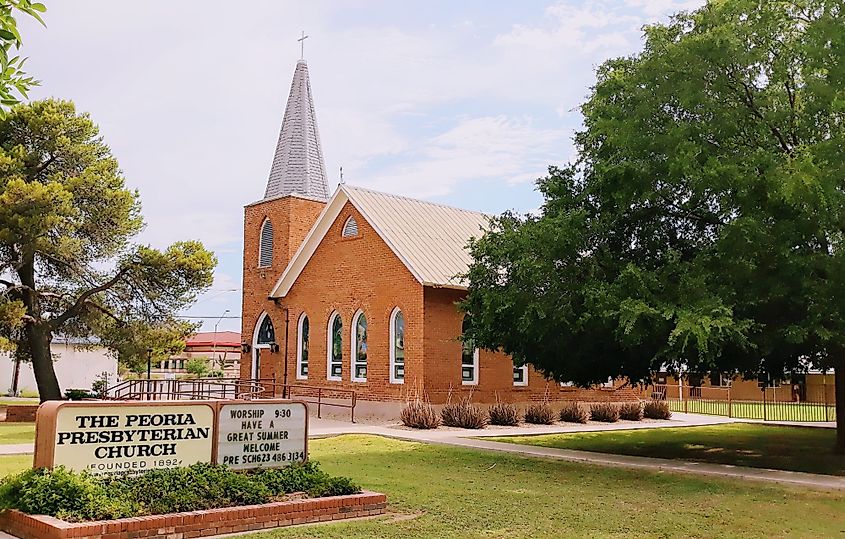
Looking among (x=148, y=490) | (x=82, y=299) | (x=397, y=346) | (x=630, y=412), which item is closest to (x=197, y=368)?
(x=82, y=299)

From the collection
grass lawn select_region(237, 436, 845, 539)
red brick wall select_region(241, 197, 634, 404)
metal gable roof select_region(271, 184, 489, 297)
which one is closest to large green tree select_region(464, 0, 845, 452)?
grass lawn select_region(237, 436, 845, 539)

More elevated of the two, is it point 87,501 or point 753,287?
point 753,287

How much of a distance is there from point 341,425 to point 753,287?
42.9 feet

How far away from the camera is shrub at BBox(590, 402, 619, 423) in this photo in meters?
28.6

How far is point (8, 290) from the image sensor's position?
26.5m

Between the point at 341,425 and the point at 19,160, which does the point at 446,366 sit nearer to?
the point at 341,425

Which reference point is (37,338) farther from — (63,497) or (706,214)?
(706,214)

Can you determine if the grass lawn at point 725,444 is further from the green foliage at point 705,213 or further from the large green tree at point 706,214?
the green foliage at point 705,213

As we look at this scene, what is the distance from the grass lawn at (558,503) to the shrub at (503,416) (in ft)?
28.6

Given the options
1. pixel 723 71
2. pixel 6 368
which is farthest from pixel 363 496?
pixel 6 368

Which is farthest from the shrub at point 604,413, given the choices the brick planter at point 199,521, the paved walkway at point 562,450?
the brick planter at point 199,521

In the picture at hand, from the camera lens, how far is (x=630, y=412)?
29.6 m

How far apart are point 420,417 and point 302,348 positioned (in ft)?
27.1

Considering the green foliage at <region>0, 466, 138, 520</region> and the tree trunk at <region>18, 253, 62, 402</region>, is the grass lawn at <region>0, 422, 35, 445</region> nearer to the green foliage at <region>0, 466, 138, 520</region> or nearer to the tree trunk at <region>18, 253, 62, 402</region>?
the tree trunk at <region>18, 253, 62, 402</region>
